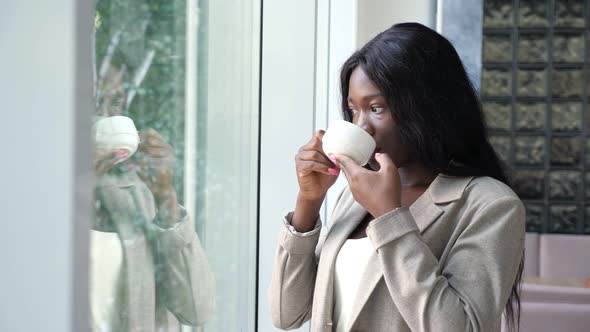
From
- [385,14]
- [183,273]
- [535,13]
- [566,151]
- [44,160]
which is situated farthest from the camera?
[566,151]

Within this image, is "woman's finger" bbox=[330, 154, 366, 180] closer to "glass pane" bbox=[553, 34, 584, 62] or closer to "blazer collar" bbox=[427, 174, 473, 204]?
"blazer collar" bbox=[427, 174, 473, 204]

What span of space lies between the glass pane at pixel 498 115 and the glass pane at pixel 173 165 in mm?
3655

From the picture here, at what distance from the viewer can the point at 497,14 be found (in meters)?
4.96

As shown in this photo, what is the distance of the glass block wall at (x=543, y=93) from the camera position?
4941mm

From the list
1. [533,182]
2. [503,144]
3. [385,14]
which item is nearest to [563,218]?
[533,182]

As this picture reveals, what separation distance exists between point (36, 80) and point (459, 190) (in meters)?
0.77

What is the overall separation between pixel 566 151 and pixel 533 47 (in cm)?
70

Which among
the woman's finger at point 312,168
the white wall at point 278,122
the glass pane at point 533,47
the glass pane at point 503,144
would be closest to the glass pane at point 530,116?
the glass pane at point 503,144

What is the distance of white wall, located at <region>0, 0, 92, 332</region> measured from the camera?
1.62ft

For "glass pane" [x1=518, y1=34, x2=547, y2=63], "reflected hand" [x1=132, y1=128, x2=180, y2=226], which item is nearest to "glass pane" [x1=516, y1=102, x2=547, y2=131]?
"glass pane" [x1=518, y1=34, x2=547, y2=63]

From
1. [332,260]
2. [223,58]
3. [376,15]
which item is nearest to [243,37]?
[223,58]

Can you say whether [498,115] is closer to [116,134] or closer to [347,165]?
[347,165]

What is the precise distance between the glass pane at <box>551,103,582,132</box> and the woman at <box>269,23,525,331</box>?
3992mm

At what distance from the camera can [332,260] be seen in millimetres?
1215
